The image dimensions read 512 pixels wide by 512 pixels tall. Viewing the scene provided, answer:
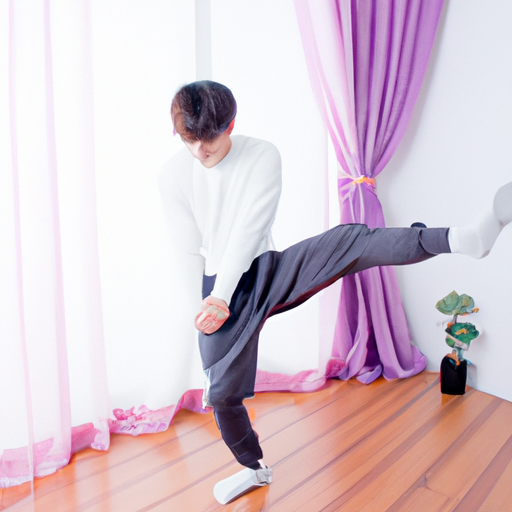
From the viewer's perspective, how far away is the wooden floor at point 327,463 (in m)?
1.43

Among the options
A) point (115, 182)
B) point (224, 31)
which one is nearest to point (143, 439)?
point (115, 182)

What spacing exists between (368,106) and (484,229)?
139cm

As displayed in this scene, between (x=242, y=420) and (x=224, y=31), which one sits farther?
(x=224, y=31)

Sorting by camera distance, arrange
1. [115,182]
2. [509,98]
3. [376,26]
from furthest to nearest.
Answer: [376,26], [509,98], [115,182]

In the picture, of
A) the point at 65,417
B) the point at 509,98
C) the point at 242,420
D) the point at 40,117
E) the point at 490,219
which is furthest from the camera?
the point at 509,98

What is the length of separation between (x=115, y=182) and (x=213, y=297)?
82 cm

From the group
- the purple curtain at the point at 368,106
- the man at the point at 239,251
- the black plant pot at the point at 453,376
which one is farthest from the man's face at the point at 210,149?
the black plant pot at the point at 453,376

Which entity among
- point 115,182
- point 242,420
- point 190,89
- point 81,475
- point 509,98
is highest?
point 509,98

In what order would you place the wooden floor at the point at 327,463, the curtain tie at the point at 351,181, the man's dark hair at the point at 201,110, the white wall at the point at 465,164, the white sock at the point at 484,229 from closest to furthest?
the white sock at the point at 484,229, the man's dark hair at the point at 201,110, the wooden floor at the point at 327,463, the white wall at the point at 465,164, the curtain tie at the point at 351,181

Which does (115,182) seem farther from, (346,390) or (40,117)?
(346,390)

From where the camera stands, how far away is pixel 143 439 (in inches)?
73.4

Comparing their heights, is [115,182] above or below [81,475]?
above

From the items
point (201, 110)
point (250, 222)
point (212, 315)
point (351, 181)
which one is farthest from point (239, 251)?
point (351, 181)

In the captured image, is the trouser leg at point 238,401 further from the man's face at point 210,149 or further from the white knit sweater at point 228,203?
the man's face at point 210,149
